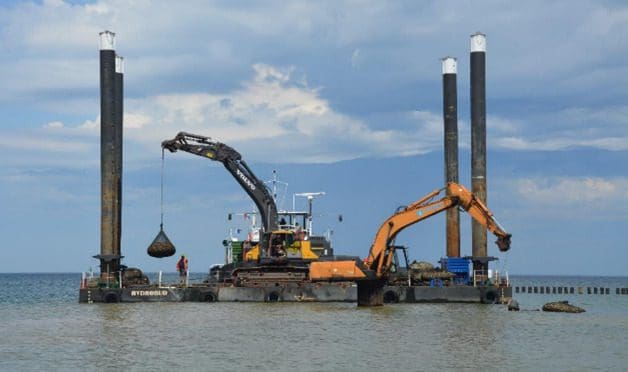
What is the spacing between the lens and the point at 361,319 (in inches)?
1711

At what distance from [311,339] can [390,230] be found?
15.8 m

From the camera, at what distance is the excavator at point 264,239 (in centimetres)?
5609

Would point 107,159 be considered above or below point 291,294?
above

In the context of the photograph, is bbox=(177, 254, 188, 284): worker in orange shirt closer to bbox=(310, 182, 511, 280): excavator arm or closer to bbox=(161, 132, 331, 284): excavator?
bbox=(161, 132, 331, 284): excavator

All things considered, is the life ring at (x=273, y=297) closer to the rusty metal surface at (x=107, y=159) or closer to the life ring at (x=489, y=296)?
the rusty metal surface at (x=107, y=159)

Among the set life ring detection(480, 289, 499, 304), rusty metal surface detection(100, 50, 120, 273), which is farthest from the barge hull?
rusty metal surface detection(100, 50, 120, 273)

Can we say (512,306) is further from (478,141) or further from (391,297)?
(478,141)

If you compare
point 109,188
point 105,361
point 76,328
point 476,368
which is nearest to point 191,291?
point 109,188

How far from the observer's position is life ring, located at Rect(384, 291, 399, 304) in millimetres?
53375

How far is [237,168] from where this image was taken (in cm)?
5934

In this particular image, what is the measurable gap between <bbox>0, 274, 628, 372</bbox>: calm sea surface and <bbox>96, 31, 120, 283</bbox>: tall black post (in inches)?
176

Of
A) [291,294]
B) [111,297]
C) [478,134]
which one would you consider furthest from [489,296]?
[111,297]

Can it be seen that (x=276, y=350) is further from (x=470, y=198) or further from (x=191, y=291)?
(x=191, y=291)

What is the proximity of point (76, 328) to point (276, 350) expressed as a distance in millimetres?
12528
